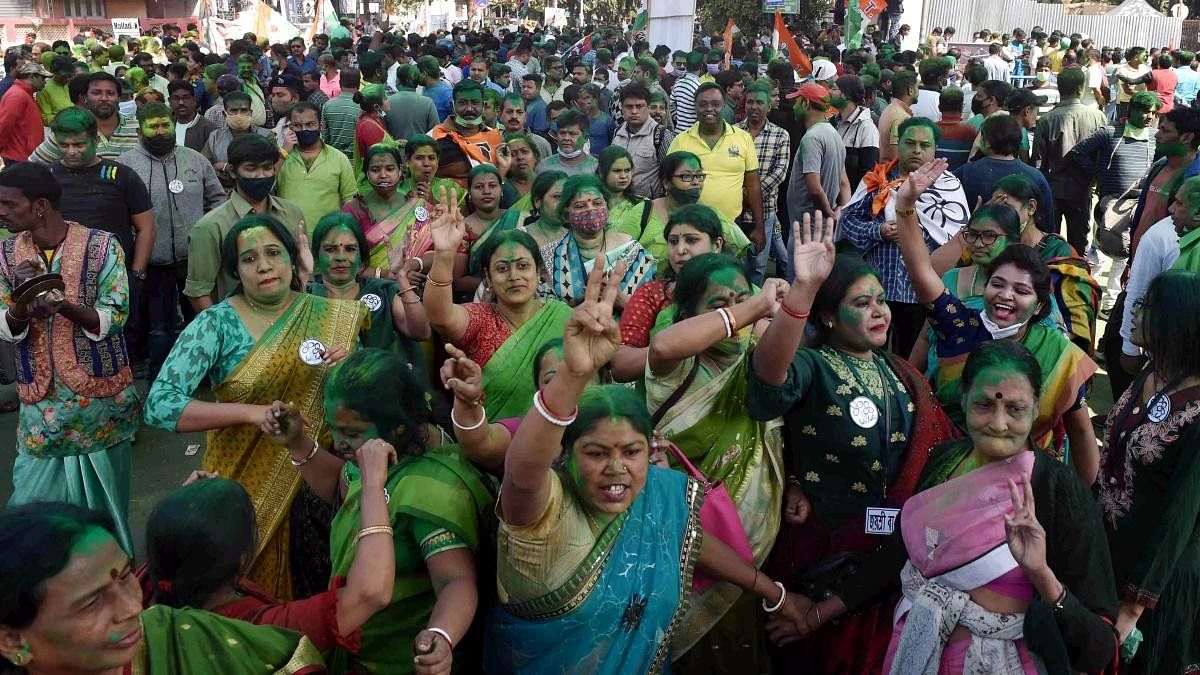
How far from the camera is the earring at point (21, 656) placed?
5.35ft

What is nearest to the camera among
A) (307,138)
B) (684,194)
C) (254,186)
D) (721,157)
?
(254,186)

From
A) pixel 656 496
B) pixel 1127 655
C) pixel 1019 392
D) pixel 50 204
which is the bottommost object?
pixel 1127 655

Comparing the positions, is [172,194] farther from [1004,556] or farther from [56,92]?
[1004,556]

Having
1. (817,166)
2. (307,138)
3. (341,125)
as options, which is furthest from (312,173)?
(817,166)

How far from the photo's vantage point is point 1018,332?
3250 mm

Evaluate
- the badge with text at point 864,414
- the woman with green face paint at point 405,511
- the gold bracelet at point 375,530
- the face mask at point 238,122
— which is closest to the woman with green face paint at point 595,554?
the woman with green face paint at point 405,511

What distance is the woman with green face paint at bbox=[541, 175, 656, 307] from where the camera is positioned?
4676 millimetres

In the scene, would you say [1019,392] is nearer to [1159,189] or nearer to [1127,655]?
[1127,655]

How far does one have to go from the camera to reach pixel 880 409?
291 centimetres

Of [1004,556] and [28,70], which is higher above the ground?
[28,70]

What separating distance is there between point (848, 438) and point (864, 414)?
0.08 meters

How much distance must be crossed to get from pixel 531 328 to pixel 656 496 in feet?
3.73

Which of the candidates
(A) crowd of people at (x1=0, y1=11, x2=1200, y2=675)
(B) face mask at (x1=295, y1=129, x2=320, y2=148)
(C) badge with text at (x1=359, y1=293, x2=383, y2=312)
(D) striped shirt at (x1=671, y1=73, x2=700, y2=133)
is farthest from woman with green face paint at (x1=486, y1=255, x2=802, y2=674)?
(D) striped shirt at (x1=671, y1=73, x2=700, y2=133)

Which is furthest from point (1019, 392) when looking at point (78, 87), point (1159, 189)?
point (78, 87)
